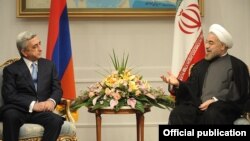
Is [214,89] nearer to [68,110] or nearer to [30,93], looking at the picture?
[68,110]

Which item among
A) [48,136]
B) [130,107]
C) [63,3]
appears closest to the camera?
[48,136]

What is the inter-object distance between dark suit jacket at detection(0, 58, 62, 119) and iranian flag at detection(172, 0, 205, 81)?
5.10 feet

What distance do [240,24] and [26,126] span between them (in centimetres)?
320

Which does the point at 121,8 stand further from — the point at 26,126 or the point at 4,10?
the point at 26,126

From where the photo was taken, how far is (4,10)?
6.36 metres

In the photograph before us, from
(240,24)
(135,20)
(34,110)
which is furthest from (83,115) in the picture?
(240,24)

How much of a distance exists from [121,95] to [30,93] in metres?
0.92

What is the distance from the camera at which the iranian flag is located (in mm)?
5754

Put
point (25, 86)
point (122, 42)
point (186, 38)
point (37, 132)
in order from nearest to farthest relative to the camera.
A: point (37, 132)
point (25, 86)
point (186, 38)
point (122, 42)

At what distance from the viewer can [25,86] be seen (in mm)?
4707

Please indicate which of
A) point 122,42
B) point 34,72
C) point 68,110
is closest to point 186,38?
point 122,42

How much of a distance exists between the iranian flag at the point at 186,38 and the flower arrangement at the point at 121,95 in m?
0.60

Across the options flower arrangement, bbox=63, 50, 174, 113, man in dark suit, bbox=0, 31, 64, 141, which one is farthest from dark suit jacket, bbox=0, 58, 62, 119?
flower arrangement, bbox=63, 50, 174, 113

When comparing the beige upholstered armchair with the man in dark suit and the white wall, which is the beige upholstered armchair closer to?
the man in dark suit
